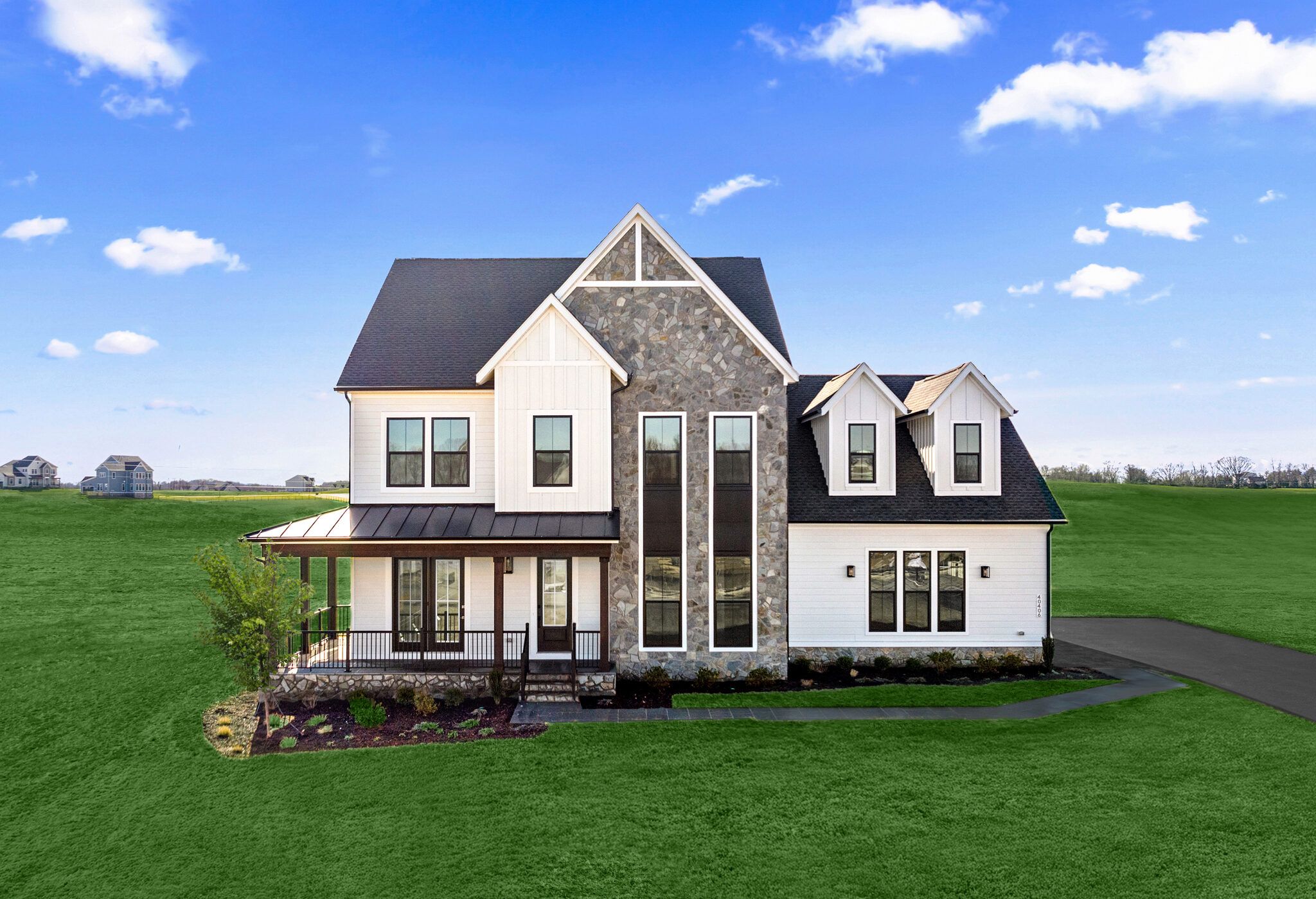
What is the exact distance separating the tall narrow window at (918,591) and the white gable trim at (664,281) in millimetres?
5802

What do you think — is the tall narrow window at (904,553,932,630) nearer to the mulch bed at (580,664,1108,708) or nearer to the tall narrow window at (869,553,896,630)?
the tall narrow window at (869,553,896,630)

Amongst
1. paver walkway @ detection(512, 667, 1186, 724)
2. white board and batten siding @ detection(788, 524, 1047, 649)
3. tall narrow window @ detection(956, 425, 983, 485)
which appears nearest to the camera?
Answer: paver walkway @ detection(512, 667, 1186, 724)

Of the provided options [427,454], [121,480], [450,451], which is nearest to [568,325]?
[450,451]

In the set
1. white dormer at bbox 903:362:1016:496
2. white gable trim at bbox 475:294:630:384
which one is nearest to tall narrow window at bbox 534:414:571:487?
white gable trim at bbox 475:294:630:384

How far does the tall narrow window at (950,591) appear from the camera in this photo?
15859 mm

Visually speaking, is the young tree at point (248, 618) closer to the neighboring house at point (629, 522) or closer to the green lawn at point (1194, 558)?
the neighboring house at point (629, 522)

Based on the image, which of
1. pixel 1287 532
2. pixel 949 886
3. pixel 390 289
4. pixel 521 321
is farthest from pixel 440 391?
pixel 1287 532

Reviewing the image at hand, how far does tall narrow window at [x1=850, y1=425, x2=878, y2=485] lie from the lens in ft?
53.8

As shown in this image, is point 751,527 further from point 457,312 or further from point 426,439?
point 457,312

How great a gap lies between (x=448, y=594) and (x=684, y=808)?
859cm

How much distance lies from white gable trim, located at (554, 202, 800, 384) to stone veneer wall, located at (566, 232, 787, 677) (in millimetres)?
126

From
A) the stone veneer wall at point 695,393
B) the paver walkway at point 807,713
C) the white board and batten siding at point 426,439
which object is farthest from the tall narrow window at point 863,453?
the white board and batten siding at point 426,439

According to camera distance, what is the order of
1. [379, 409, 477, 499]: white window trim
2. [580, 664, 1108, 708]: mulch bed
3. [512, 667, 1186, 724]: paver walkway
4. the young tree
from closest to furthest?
the young tree → [512, 667, 1186, 724]: paver walkway → [580, 664, 1108, 708]: mulch bed → [379, 409, 477, 499]: white window trim

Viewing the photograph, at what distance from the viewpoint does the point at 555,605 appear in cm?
1495
